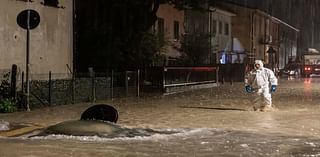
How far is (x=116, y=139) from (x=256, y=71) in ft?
27.5

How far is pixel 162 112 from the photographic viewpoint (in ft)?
59.0

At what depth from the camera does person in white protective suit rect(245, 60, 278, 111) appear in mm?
18797

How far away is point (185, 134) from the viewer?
12703 mm

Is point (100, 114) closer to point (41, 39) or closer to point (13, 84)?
point (13, 84)

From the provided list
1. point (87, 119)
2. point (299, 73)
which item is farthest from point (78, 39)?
point (299, 73)

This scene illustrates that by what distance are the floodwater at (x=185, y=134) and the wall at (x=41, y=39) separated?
3.03 meters

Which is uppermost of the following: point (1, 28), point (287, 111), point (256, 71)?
point (1, 28)

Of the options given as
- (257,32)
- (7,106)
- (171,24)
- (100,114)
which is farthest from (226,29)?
(100,114)

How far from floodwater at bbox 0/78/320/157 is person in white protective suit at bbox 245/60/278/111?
0.47m

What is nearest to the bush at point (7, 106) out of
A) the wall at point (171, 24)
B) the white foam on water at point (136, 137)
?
the white foam on water at point (136, 137)

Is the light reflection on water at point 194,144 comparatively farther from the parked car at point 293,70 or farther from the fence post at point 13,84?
the parked car at point 293,70

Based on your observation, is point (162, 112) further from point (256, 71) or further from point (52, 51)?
point (52, 51)

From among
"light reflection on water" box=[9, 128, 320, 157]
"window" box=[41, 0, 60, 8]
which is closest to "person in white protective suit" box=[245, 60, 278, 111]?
"light reflection on water" box=[9, 128, 320, 157]

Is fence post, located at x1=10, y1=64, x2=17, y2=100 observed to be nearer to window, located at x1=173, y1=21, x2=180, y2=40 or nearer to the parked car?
window, located at x1=173, y1=21, x2=180, y2=40
